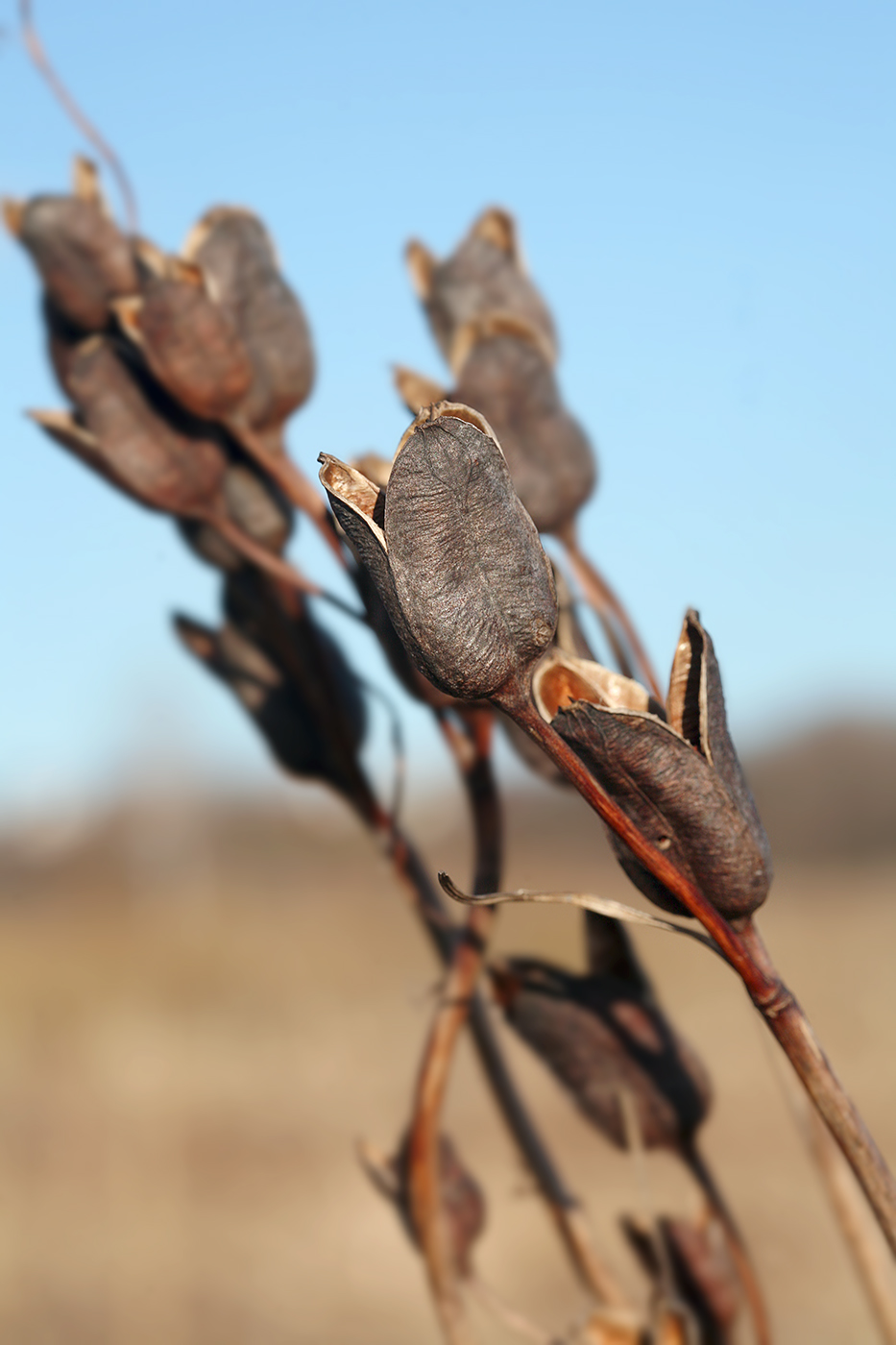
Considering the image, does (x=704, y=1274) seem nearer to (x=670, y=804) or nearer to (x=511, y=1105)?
(x=511, y=1105)

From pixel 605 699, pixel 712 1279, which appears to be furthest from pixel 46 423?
pixel 712 1279

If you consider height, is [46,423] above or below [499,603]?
above

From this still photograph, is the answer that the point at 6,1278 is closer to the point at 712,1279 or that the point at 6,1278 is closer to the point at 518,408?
the point at 712,1279

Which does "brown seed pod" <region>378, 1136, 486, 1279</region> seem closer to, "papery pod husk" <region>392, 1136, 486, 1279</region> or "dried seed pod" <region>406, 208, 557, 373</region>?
"papery pod husk" <region>392, 1136, 486, 1279</region>

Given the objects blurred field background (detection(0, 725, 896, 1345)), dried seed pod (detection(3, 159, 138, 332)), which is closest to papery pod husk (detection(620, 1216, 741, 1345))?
blurred field background (detection(0, 725, 896, 1345))

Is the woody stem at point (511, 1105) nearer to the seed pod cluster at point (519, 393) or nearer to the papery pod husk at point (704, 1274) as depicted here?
the papery pod husk at point (704, 1274)

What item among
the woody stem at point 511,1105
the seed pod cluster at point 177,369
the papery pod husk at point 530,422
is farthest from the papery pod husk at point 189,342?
the woody stem at point 511,1105
